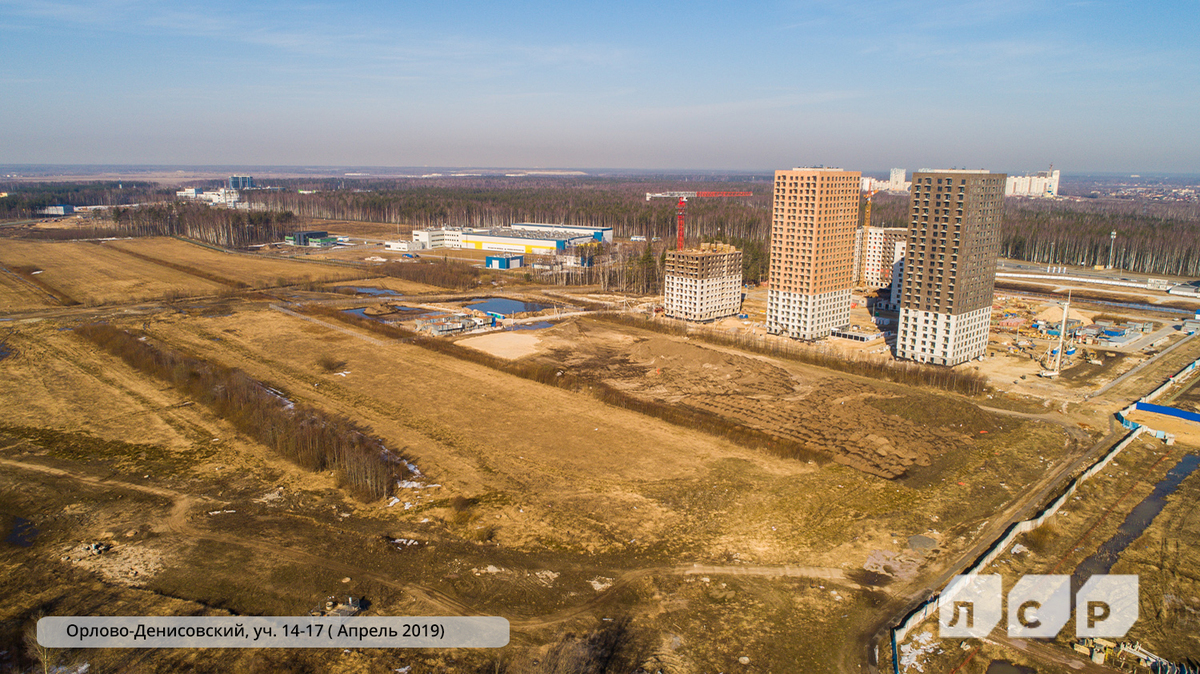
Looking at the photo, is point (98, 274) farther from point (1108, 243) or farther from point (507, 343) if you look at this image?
point (1108, 243)

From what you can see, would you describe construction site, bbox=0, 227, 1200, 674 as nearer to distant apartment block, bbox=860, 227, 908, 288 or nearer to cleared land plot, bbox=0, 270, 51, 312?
cleared land plot, bbox=0, 270, 51, 312

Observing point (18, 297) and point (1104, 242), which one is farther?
point (1104, 242)

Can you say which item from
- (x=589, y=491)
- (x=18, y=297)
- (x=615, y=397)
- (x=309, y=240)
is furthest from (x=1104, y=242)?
(x=18, y=297)

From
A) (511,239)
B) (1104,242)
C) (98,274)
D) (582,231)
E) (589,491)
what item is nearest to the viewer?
(589,491)

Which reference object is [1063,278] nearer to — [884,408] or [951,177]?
[951,177]

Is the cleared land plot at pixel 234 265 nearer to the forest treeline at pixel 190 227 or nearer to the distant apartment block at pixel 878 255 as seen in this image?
the forest treeline at pixel 190 227

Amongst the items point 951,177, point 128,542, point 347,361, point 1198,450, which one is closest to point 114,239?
point 347,361
